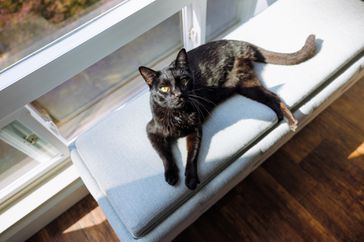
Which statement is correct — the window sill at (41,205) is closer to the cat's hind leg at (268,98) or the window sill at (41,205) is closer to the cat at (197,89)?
the cat at (197,89)

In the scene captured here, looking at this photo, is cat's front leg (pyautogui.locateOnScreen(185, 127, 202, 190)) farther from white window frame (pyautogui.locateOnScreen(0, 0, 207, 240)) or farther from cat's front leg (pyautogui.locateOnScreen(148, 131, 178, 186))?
white window frame (pyautogui.locateOnScreen(0, 0, 207, 240))

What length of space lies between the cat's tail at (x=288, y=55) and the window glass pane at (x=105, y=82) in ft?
1.78

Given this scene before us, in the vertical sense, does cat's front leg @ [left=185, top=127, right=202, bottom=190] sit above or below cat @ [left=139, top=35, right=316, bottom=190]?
below

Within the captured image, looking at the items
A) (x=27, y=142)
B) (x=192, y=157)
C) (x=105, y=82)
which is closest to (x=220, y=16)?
(x=105, y=82)

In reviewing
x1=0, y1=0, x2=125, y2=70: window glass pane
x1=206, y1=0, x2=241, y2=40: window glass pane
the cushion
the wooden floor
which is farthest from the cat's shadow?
x1=206, y1=0, x2=241, y2=40: window glass pane

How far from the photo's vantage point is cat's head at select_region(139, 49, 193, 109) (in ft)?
2.71

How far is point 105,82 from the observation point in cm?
137

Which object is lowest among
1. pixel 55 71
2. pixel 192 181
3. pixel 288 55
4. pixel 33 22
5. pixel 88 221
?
pixel 88 221

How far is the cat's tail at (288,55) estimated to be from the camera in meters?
1.06

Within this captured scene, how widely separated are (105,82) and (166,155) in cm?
66

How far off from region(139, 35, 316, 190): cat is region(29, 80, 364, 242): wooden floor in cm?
41

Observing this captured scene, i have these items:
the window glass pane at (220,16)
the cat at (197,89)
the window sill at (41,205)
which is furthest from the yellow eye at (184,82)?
the window glass pane at (220,16)

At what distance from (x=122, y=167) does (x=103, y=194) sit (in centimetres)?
13

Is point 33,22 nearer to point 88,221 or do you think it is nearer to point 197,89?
point 197,89
